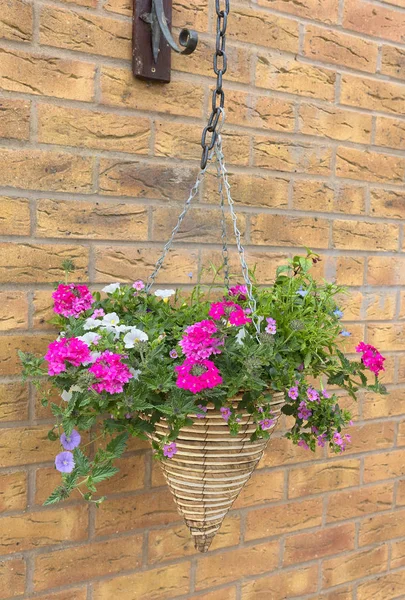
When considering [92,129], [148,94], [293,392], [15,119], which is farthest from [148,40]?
[293,392]

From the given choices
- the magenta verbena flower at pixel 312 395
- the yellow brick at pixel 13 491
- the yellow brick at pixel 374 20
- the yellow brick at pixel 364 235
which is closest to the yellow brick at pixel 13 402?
the yellow brick at pixel 13 491

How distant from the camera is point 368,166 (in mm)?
1506

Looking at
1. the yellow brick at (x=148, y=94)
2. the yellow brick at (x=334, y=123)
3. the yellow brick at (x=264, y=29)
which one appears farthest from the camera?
the yellow brick at (x=334, y=123)

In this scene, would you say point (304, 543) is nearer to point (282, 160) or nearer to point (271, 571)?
point (271, 571)

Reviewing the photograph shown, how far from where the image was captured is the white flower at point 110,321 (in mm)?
985

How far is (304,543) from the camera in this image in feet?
4.93

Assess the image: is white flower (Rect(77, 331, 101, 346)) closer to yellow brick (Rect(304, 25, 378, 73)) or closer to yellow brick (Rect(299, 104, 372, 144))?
yellow brick (Rect(299, 104, 372, 144))

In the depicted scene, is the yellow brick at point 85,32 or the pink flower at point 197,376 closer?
the pink flower at point 197,376

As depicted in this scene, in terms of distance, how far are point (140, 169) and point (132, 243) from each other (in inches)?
6.0

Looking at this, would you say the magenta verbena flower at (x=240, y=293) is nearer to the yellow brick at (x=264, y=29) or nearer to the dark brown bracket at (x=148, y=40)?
the dark brown bracket at (x=148, y=40)

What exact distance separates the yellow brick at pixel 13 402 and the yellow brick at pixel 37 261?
0.20m

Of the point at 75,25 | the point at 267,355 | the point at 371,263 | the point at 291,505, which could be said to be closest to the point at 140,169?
the point at 75,25

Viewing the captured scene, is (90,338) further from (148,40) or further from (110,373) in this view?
(148,40)

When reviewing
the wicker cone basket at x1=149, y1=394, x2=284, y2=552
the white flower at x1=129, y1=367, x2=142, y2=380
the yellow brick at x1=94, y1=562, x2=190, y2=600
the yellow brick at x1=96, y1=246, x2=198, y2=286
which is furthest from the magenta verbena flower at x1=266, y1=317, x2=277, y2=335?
the yellow brick at x1=94, y1=562, x2=190, y2=600
